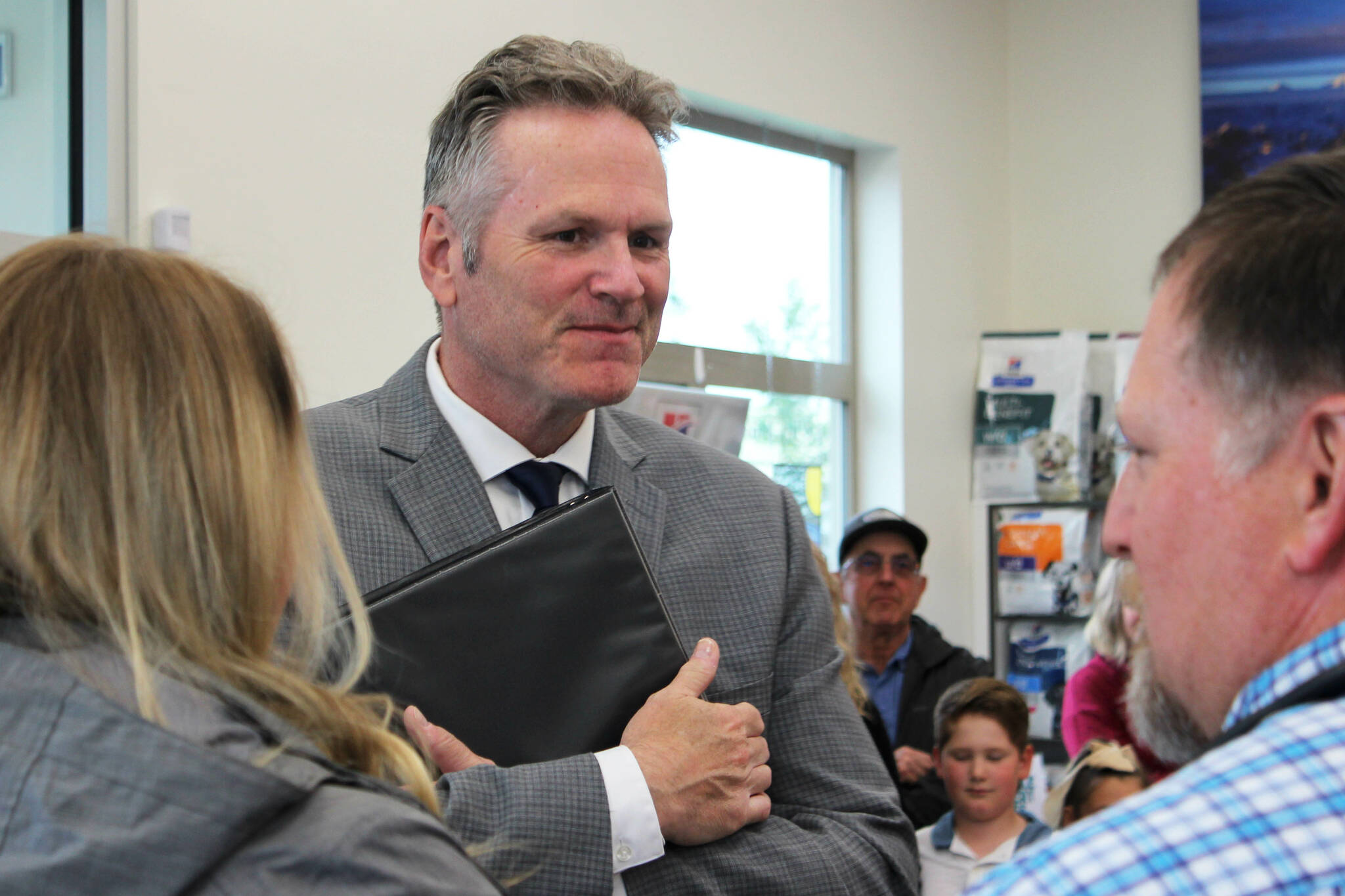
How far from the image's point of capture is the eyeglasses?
160 inches

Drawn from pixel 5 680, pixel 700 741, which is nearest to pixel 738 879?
pixel 700 741

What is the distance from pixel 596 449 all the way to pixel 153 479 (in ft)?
2.60

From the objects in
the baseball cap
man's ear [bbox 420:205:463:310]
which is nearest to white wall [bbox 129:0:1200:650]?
the baseball cap

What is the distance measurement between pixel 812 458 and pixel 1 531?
14.6ft

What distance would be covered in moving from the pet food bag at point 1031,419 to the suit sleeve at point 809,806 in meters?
3.93

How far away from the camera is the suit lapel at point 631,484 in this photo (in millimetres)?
1494

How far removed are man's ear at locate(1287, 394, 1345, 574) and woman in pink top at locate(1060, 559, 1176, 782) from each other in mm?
2459

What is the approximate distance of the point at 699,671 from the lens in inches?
51.5

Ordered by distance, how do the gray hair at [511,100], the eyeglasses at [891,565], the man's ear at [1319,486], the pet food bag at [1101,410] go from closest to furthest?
the man's ear at [1319,486] → the gray hair at [511,100] → the eyeglasses at [891,565] → the pet food bag at [1101,410]

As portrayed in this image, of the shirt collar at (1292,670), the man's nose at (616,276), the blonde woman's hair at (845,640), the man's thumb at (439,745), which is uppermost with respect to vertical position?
the man's nose at (616,276)

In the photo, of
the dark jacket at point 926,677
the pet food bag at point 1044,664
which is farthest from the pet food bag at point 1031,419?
the dark jacket at point 926,677

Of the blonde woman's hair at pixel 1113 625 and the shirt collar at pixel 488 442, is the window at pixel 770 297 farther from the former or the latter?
the shirt collar at pixel 488 442

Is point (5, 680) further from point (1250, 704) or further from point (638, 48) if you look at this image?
point (638, 48)

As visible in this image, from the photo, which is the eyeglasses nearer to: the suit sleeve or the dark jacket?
the dark jacket
